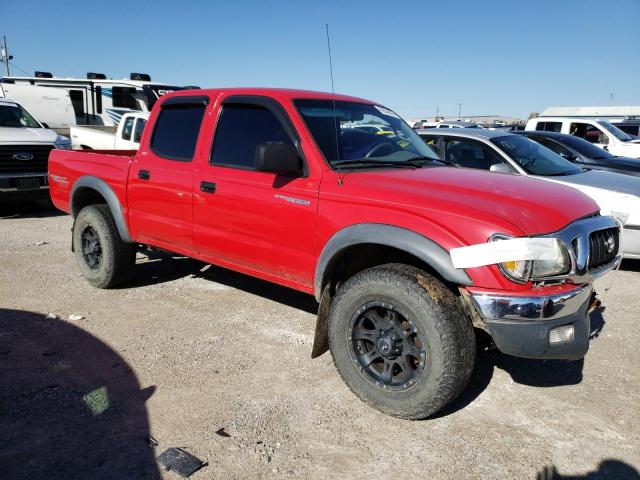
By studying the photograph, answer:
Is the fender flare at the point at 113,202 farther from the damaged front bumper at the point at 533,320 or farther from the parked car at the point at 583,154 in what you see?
the parked car at the point at 583,154

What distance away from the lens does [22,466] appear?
103 inches

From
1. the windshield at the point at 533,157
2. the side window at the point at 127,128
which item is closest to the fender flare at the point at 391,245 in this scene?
the windshield at the point at 533,157

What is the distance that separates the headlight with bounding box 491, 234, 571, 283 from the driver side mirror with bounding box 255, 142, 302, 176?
138 centimetres

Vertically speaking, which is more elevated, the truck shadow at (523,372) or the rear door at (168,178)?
the rear door at (168,178)

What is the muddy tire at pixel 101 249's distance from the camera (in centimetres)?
511

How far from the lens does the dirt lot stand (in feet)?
8.95

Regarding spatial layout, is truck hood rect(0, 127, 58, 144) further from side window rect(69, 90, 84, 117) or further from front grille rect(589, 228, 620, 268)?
front grille rect(589, 228, 620, 268)

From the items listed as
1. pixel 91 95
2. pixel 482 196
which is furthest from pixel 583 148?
pixel 91 95

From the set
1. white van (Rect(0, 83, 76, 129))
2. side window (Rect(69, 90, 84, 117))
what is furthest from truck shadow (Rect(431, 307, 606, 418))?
side window (Rect(69, 90, 84, 117))

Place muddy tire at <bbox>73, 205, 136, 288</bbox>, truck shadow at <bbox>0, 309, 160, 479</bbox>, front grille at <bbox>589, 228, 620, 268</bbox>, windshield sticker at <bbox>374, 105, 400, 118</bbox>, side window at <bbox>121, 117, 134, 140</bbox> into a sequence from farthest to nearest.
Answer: side window at <bbox>121, 117, 134, 140</bbox> < muddy tire at <bbox>73, 205, 136, 288</bbox> < windshield sticker at <bbox>374, 105, 400, 118</bbox> < front grille at <bbox>589, 228, 620, 268</bbox> < truck shadow at <bbox>0, 309, 160, 479</bbox>

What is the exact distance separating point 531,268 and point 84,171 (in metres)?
4.30

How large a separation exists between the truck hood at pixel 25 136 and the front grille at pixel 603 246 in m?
8.99

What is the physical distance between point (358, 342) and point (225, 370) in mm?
1025

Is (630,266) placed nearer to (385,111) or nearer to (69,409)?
(385,111)
